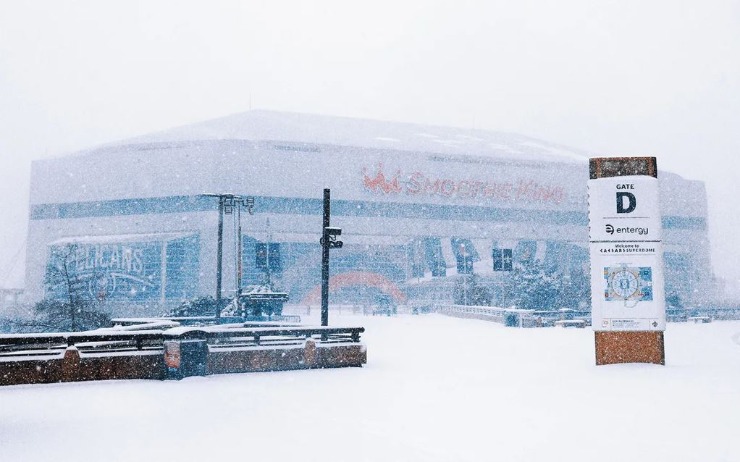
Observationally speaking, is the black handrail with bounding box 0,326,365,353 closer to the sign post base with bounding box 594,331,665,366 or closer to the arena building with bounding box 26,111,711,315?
the sign post base with bounding box 594,331,665,366

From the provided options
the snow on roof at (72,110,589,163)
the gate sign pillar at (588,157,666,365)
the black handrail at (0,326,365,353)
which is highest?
the snow on roof at (72,110,589,163)

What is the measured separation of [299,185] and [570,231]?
31.2m

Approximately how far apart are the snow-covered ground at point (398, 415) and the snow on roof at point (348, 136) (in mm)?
56650

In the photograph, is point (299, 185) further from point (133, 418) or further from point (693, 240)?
point (133, 418)

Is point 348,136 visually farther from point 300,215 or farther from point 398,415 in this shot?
point 398,415

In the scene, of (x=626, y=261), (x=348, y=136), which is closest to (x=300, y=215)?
(x=348, y=136)

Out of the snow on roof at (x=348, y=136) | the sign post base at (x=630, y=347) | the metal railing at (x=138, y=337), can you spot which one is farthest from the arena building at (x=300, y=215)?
the sign post base at (x=630, y=347)

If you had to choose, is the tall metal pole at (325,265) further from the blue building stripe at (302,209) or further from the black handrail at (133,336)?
the blue building stripe at (302,209)

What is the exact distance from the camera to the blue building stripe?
6806cm

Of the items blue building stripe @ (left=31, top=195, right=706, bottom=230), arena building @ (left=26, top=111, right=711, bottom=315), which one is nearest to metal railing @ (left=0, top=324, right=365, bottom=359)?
arena building @ (left=26, top=111, right=711, bottom=315)

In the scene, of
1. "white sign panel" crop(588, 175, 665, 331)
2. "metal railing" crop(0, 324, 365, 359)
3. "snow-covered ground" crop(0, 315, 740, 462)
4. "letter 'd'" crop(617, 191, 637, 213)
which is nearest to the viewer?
"snow-covered ground" crop(0, 315, 740, 462)

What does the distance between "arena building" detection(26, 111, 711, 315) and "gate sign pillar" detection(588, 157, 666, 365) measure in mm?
44899

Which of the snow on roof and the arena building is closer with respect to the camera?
the arena building

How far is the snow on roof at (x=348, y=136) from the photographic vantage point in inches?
2857
